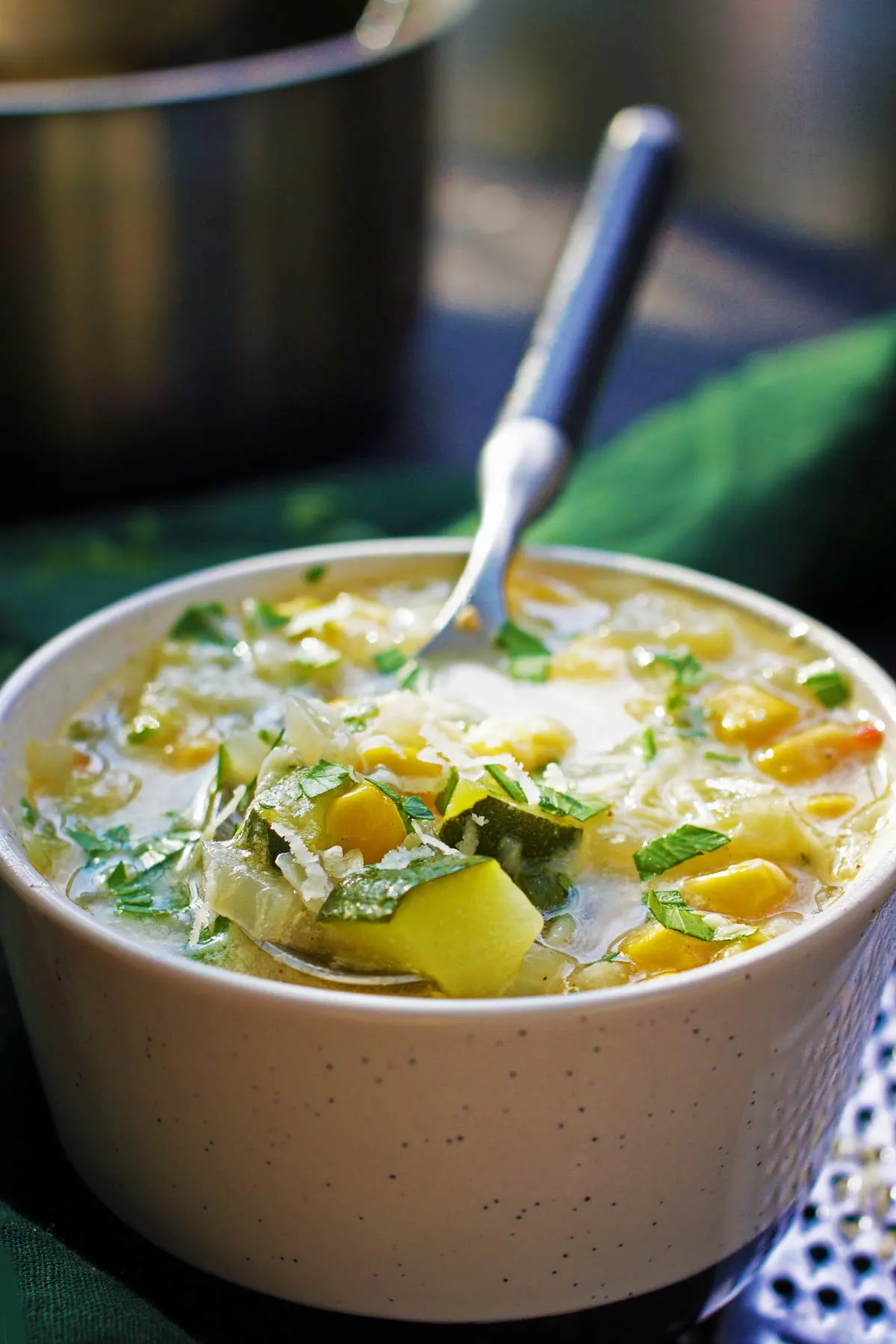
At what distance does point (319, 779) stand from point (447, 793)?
11cm

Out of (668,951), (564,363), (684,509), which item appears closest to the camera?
(668,951)

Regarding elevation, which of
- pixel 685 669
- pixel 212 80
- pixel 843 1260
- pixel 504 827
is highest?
pixel 212 80

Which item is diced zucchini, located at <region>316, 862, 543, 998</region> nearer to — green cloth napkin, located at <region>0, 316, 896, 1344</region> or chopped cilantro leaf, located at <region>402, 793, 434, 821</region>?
chopped cilantro leaf, located at <region>402, 793, 434, 821</region>

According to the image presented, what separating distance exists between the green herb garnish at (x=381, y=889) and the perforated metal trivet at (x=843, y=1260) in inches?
20.4

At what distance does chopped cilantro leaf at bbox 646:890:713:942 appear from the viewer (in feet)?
4.00

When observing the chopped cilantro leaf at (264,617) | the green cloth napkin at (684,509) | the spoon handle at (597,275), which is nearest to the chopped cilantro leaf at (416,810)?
the chopped cilantro leaf at (264,617)

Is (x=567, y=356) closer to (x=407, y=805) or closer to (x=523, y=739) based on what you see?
(x=523, y=739)

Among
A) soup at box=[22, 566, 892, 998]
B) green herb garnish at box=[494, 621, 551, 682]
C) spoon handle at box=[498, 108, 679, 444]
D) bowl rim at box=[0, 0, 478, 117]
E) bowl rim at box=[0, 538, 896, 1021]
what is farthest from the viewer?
bowl rim at box=[0, 0, 478, 117]

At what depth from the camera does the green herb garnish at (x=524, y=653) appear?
64.6 inches

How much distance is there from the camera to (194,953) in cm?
120

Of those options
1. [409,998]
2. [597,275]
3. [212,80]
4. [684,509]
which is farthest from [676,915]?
[212,80]

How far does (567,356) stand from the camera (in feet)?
6.56

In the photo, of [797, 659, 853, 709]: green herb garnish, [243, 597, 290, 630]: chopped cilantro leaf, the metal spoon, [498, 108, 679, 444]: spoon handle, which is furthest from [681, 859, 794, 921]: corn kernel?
[498, 108, 679, 444]: spoon handle

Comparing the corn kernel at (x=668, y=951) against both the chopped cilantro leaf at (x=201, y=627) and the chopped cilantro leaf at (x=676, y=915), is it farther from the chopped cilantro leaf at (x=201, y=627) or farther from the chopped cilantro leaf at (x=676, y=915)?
the chopped cilantro leaf at (x=201, y=627)
